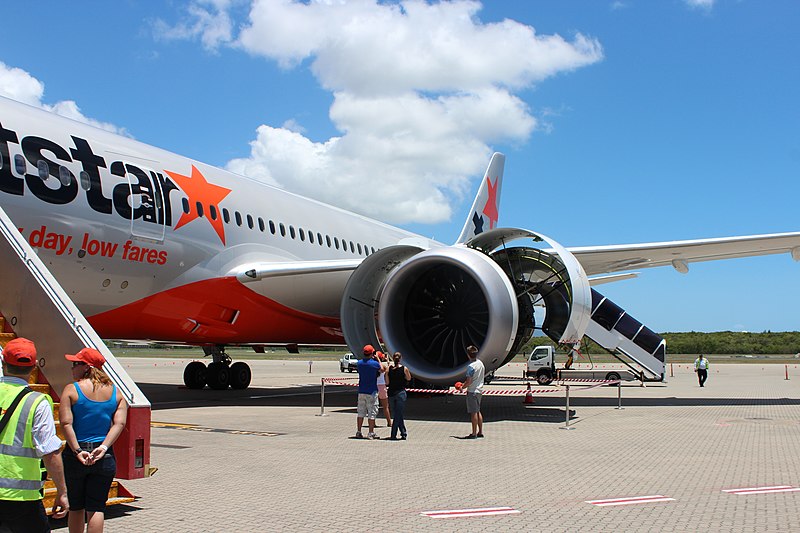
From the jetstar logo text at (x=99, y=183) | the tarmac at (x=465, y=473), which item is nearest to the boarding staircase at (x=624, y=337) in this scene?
the tarmac at (x=465, y=473)

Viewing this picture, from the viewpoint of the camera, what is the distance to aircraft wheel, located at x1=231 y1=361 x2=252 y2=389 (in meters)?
18.7

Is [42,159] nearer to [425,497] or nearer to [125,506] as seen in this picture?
[125,506]

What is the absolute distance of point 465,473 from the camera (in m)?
7.41

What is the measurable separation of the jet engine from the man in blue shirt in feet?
6.71

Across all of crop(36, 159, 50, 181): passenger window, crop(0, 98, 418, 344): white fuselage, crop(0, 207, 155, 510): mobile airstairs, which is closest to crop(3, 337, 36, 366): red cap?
crop(0, 207, 155, 510): mobile airstairs

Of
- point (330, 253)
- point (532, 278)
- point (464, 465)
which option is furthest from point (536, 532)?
point (330, 253)

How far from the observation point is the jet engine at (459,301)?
11961mm

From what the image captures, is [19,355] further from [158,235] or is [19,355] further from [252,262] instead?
[252,262]

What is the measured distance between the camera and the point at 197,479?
22.7 ft

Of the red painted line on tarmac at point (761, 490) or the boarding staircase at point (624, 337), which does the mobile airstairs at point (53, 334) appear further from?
the boarding staircase at point (624, 337)

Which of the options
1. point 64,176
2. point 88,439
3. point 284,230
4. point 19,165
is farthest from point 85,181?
point 88,439

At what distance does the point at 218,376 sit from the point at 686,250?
1079cm

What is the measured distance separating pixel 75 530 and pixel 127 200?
7316mm

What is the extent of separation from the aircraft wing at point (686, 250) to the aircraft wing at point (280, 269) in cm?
417
